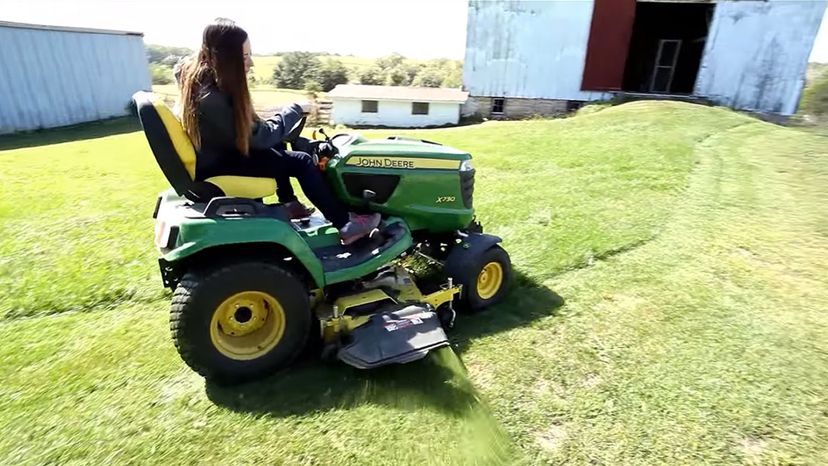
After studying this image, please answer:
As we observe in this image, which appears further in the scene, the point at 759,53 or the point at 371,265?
the point at 759,53

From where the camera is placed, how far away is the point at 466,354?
9.67 ft

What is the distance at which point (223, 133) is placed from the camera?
7.89 feet

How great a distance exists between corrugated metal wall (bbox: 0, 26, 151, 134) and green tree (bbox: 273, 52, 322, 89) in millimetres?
24592

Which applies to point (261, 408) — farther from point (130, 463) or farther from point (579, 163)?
point (579, 163)

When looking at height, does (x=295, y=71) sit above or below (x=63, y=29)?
below

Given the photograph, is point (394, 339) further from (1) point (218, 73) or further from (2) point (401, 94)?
(2) point (401, 94)

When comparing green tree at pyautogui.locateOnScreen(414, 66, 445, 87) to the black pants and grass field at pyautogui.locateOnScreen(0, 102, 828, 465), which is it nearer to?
grass field at pyautogui.locateOnScreen(0, 102, 828, 465)

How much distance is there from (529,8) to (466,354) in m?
16.6

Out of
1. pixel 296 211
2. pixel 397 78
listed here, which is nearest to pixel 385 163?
pixel 296 211

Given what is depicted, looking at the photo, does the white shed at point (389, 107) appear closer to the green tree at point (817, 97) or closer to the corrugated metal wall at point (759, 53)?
the corrugated metal wall at point (759, 53)

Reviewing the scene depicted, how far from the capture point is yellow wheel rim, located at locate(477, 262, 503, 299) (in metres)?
3.52

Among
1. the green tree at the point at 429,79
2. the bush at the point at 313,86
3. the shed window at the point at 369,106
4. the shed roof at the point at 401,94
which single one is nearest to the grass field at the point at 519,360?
the shed roof at the point at 401,94

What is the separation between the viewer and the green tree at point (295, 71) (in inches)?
1706

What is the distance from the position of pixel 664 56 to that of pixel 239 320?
20.6 meters
